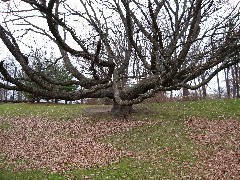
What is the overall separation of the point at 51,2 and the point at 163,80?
10.6ft

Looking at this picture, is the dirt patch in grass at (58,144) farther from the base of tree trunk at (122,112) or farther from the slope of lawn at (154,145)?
the base of tree trunk at (122,112)

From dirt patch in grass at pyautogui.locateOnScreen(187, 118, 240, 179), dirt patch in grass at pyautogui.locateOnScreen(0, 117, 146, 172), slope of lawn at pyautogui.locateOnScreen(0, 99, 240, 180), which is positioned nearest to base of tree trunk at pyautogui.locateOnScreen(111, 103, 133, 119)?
slope of lawn at pyautogui.locateOnScreen(0, 99, 240, 180)

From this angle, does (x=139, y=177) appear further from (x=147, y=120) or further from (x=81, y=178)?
(x=147, y=120)

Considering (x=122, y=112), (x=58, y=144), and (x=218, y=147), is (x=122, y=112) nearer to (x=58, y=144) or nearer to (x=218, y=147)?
(x=58, y=144)

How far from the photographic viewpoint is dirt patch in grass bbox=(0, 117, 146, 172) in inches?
513

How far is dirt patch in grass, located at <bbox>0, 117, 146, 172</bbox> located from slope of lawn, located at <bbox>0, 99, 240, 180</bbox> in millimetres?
460

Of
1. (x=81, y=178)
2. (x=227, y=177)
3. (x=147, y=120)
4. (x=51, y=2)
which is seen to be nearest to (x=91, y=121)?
(x=147, y=120)

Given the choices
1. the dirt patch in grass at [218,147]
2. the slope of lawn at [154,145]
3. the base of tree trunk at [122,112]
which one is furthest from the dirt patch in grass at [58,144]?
the dirt patch in grass at [218,147]

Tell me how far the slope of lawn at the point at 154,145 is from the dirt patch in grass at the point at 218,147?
14.2 inches

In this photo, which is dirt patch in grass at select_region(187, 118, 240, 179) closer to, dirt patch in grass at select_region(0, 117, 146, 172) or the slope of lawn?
the slope of lawn

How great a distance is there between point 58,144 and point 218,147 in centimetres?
679

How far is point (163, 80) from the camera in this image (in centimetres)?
716

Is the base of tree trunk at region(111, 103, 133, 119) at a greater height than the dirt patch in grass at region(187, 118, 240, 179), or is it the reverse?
the base of tree trunk at region(111, 103, 133, 119)

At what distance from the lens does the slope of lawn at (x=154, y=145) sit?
1145cm
